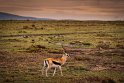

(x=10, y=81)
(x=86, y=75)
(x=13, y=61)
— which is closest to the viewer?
(x=10, y=81)

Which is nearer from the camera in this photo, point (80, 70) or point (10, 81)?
point (10, 81)

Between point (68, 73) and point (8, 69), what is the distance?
4.18 metres

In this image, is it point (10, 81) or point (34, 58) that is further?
point (34, 58)

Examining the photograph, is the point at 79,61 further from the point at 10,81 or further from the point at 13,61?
the point at 10,81

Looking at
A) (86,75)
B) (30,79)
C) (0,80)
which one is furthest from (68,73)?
(0,80)

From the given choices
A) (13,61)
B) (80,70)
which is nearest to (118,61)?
(80,70)

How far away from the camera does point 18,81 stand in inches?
753

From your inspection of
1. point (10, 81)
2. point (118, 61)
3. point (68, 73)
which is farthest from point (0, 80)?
point (118, 61)

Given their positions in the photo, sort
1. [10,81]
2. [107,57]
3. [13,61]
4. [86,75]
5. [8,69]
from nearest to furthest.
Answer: [10,81] < [86,75] < [8,69] < [13,61] < [107,57]

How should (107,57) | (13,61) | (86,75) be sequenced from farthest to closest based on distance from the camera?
(107,57), (13,61), (86,75)

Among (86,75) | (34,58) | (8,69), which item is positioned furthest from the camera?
(34,58)

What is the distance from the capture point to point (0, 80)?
19453 millimetres

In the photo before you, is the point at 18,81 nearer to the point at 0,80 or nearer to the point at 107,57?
the point at 0,80

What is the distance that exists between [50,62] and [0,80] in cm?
303
